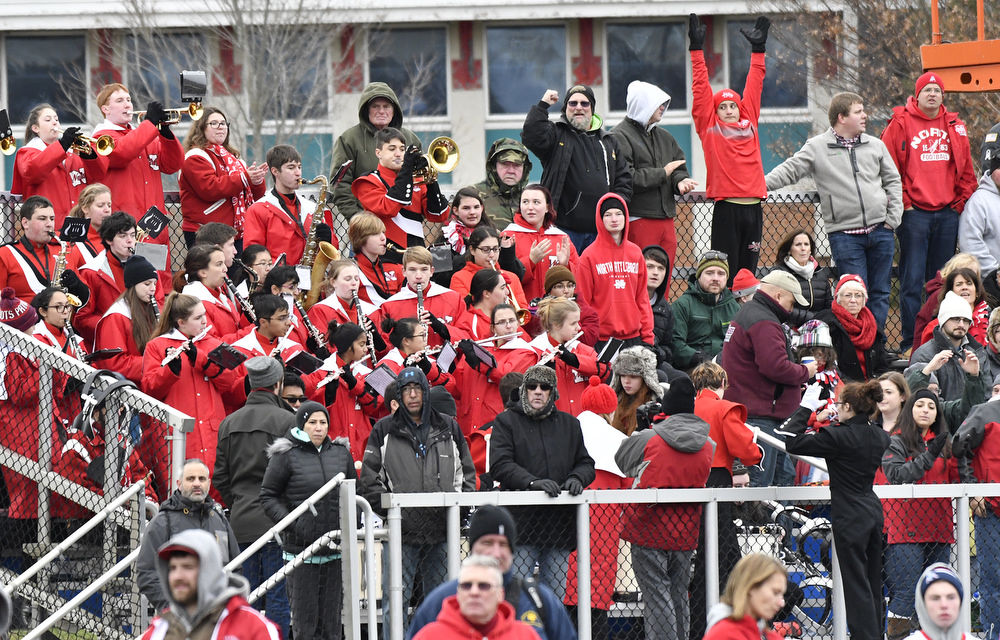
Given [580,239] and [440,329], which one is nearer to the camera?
[440,329]

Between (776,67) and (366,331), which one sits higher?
(776,67)

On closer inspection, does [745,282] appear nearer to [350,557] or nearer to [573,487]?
[573,487]

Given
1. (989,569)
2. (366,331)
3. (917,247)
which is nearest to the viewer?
(989,569)

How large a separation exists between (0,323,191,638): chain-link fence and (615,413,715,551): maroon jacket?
9.05 feet

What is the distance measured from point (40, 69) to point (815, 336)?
77.3ft

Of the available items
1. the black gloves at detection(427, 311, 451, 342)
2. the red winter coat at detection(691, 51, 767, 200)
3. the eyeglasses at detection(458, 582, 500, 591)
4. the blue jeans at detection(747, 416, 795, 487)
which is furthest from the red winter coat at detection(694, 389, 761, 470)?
the red winter coat at detection(691, 51, 767, 200)

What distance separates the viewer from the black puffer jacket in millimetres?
10281

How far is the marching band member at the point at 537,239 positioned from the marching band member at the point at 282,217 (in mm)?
1471

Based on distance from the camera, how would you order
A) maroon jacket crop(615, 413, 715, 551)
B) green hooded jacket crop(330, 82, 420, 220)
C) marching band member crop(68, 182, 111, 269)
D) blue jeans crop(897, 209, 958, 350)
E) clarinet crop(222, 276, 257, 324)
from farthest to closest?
blue jeans crop(897, 209, 958, 350) → green hooded jacket crop(330, 82, 420, 220) → marching band member crop(68, 182, 111, 269) → clarinet crop(222, 276, 257, 324) → maroon jacket crop(615, 413, 715, 551)

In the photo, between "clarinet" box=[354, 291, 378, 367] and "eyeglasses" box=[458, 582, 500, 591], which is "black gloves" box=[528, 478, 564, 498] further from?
"eyeglasses" box=[458, 582, 500, 591]

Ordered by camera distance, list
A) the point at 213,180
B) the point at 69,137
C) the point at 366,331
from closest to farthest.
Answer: the point at 366,331
the point at 69,137
the point at 213,180

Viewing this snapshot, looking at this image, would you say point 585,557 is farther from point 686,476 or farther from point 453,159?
point 453,159

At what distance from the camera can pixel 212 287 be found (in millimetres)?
12172

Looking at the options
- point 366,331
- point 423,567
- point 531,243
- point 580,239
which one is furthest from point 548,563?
point 580,239
